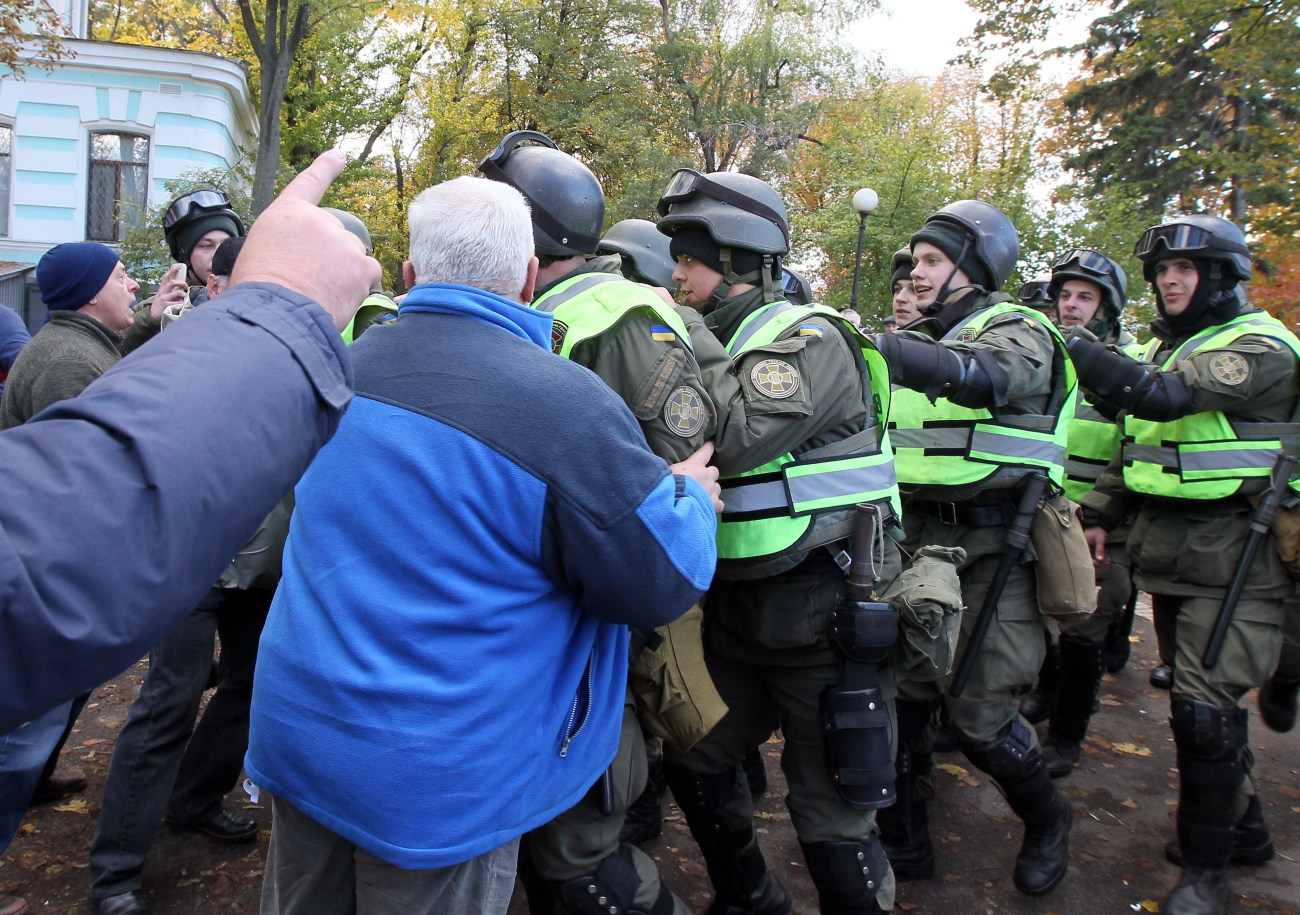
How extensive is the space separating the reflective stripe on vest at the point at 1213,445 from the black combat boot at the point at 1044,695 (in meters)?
1.74

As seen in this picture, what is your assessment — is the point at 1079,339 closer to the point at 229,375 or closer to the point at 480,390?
the point at 480,390

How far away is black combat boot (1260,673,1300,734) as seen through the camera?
5.11 meters

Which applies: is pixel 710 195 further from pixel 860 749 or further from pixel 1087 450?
pixel 1087 450

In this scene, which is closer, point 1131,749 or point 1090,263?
point 1131,749

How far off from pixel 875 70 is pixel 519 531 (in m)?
28.1

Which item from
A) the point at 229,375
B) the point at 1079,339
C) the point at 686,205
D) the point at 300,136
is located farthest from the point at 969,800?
the point at 300,136

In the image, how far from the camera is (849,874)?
296cm

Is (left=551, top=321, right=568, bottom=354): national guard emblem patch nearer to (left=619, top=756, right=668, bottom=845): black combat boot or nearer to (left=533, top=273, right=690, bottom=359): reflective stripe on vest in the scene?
(left=533, top=273, right=690, bottom=359): reflective stripe on vest

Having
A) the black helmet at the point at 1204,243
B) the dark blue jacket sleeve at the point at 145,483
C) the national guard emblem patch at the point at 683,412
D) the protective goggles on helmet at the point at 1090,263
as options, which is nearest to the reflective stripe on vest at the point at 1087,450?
the protective goggles on helmet at the point at 1090,263

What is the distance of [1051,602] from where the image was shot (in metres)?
3.85

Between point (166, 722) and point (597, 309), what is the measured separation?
83.9 inches

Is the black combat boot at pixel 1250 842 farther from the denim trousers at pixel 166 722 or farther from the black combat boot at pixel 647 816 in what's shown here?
the denim trousers at pixel 166 722

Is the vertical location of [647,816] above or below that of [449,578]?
below

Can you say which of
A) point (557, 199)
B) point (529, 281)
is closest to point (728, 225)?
point (557, 199)
